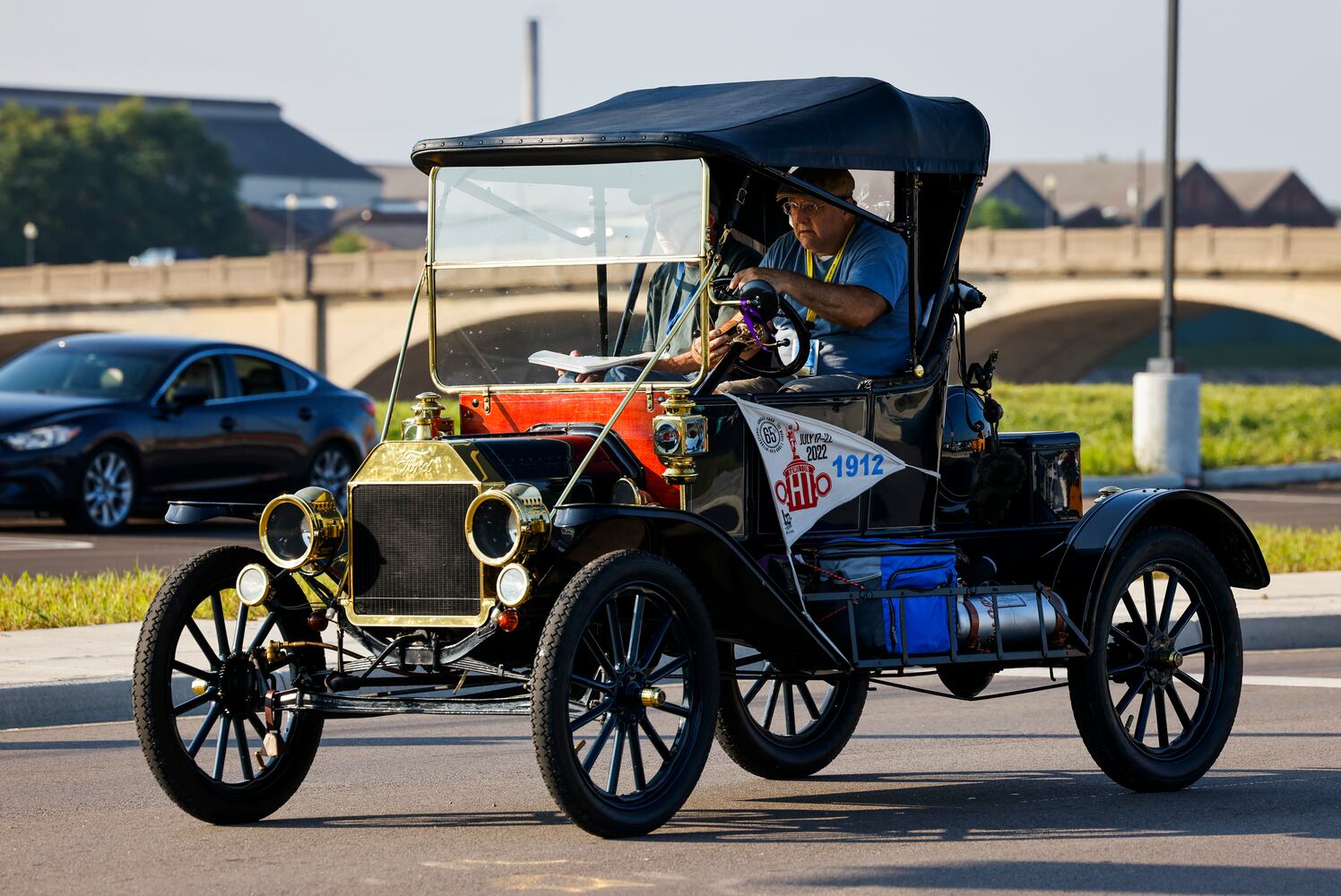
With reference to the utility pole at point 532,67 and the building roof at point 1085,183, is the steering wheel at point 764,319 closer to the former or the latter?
the utility pole at point 532,67

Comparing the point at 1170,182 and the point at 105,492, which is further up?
the point at 1170,182

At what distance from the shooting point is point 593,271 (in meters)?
7.52

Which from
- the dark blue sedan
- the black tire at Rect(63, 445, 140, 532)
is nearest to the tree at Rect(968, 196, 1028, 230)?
the dark blue sedan

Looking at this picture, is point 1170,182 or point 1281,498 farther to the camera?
point 1170,182

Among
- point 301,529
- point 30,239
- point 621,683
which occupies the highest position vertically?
point 30,239

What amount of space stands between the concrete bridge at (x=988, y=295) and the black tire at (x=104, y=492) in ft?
99.1

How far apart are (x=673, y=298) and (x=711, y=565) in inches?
39.1

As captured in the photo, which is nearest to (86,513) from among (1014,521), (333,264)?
(1014,521)

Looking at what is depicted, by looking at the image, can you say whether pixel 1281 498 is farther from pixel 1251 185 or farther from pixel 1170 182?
pixel 1251 185

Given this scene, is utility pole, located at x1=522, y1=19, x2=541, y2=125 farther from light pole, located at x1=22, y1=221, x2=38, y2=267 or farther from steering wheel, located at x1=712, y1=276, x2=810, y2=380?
steering wheel, located at x1=712, y1=276, x2=810, y2=380

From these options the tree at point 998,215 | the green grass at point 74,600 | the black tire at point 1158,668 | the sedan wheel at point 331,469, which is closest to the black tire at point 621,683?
the black tire at point 1158,668

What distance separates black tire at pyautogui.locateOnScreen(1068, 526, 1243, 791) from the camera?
24.8 feet

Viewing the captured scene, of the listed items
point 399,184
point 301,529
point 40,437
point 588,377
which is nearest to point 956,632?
→ point 588,377

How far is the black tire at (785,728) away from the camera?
25.8ft
